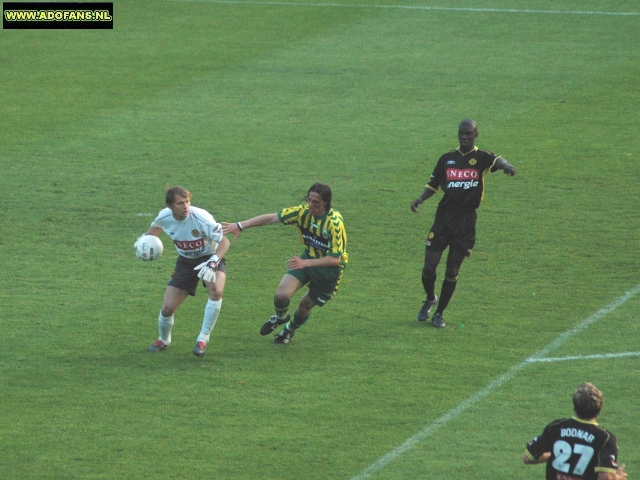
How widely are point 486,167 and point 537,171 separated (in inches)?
232

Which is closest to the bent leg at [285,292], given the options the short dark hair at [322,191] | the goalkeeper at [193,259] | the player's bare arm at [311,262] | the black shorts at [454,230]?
the player's bare arm at [311,262]

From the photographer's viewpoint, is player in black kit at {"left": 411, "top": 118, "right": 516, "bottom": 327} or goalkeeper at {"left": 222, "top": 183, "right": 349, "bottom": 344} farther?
player in black kit at {"left": 411, "top": 118, "right": 516, "bottom": 327}

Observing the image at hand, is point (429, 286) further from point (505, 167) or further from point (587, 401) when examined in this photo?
point (587, 401)

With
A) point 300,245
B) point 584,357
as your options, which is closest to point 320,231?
point 584,357

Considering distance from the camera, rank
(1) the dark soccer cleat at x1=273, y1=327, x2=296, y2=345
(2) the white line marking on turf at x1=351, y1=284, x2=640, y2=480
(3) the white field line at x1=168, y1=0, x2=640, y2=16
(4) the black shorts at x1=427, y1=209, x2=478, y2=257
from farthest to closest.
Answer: (3) the white field line at x1=168, y1=0, x2=640, y2=16 < (4) the black shorts at x1=427, y1=209, x2=478, y2=257 < (1) the dark soccer cleat at x1=273, y1=327, x2=296, y2=345 < (2) the white line marking on turf at x1=351, y1=284, x2=640, y2=480

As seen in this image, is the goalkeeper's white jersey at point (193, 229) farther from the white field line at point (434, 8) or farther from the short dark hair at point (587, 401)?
the white field line at point (434, 8)

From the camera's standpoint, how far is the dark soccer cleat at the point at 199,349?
9688 millimetres

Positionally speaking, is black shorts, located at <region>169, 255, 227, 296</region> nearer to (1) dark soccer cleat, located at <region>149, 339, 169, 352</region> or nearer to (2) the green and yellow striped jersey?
(1) dark soccer cleat, located at <region>149, 339, 169, 352</region>

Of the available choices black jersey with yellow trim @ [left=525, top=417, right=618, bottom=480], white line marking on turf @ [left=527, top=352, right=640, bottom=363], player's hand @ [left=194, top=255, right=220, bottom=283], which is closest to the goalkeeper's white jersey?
player's hand @ [left=194, top=255, right=220, bottom=283]

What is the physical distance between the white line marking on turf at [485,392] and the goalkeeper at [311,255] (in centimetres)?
182

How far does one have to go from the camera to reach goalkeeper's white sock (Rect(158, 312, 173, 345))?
975 centimetres

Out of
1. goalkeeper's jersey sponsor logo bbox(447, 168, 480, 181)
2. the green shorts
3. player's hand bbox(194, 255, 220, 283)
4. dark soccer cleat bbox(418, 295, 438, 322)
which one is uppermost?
goalkeeper's jersey sponsor logo bbox(447, 168, 480, 181)

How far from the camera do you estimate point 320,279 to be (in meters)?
9.90

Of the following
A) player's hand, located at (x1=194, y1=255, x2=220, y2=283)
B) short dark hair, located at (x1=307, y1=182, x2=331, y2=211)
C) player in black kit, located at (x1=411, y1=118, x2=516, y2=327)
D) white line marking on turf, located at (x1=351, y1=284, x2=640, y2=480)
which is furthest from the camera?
player in black kit, located at (x1=411, y1=118, x2=516, y2=327)
